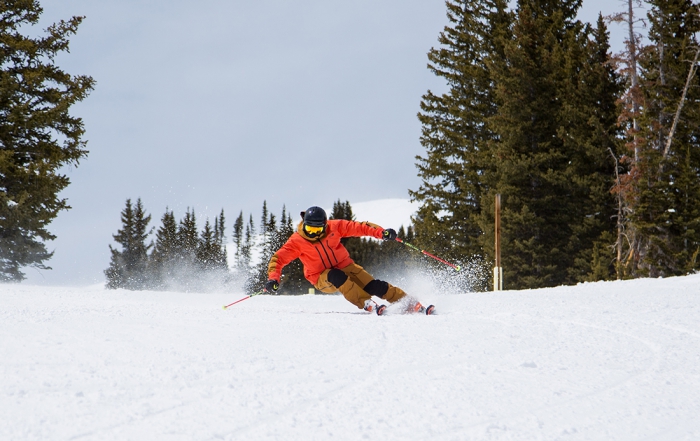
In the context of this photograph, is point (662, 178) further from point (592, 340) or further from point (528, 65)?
point (592, 340)

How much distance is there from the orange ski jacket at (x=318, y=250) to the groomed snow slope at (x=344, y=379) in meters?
2.25

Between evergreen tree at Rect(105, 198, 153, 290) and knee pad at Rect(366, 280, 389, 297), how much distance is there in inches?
2244

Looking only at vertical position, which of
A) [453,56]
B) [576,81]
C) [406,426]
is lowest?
[406,426]

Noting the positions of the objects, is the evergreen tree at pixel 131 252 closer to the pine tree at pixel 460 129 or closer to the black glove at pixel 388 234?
the pine tree at pixel 460 129

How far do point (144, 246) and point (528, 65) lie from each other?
5007cm

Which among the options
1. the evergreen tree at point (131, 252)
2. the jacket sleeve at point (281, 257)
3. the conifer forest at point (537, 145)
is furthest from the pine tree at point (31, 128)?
the evergreen tree at point (131, 252)

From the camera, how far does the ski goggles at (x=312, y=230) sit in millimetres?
7246

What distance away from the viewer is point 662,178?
18.4m

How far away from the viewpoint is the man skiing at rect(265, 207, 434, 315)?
23.8 feet

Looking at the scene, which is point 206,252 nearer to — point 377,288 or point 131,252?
point 131,252

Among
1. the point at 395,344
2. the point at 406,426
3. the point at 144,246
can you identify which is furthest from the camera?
the point at 144,246

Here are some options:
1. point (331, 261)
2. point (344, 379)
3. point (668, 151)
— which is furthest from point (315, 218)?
point (668, 151)

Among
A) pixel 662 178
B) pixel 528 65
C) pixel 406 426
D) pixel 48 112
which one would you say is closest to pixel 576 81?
pixel 528 65

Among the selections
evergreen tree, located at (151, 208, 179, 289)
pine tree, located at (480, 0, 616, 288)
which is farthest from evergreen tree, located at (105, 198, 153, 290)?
pine tree, located at (480, 0, 616, 288)
